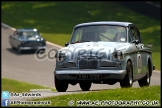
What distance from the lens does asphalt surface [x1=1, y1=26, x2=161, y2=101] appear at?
30.4m

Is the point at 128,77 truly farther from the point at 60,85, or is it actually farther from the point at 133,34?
the point at 133,34

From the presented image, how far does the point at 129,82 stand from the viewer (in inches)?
650

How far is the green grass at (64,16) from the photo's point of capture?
49.0 meters

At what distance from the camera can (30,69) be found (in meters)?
35.4

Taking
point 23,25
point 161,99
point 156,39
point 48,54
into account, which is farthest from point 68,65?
point 23,25

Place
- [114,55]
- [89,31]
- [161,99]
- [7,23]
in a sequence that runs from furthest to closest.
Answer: [7,23]
[89,31]
[114,55]
[161,99]

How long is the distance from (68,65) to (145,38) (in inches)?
1225

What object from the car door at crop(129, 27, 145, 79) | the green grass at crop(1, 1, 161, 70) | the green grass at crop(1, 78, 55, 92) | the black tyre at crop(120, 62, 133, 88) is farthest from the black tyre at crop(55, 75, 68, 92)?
the green grass at crop(1, 1, 161, 70)

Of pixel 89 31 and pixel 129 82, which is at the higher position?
pixel 89 31

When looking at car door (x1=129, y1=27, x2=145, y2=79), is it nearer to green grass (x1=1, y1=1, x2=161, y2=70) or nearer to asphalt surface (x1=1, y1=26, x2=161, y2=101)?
asphalt surface (x1=1, y1=26, x2=161, y2=101)

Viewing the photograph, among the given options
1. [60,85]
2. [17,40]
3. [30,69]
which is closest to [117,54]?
[60,85]

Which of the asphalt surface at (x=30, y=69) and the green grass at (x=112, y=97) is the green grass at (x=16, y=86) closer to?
the asphalt surface at (x=30, y=69)

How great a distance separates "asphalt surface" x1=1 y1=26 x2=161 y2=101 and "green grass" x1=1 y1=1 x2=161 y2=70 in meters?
5.02

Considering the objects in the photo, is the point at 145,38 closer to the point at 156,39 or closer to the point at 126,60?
the point at 156,39
